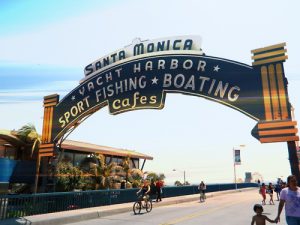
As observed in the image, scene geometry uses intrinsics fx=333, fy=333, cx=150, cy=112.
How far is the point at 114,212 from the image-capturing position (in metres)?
17.5

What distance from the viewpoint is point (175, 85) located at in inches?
782

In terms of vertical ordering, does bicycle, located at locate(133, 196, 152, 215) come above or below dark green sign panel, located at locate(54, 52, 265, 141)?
below

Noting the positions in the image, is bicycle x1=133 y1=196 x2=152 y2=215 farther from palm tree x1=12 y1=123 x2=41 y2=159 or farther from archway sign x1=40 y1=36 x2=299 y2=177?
palm tree x1=12 y1=123 x2=41 y2=159

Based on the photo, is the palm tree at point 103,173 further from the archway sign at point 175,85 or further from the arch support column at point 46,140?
the archway sign at point 175,85

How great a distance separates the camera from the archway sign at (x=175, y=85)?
1653cm

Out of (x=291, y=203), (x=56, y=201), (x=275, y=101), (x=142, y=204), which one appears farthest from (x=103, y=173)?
(x=291, y=203)

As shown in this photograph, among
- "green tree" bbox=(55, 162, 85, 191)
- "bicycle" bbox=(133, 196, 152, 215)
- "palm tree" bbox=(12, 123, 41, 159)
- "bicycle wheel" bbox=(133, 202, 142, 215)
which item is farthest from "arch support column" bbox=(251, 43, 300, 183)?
"palm tree" bbox=(12, 123, 41, 159)

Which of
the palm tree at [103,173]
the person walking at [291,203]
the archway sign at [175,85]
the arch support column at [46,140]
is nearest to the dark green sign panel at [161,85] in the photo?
the archway sign at [175,85]

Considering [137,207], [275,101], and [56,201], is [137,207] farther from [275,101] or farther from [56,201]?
[275,101]

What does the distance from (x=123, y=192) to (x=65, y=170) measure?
18.6 feet

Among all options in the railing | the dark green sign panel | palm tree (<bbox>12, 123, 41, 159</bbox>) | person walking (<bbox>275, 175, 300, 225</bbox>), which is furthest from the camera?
palm tree (<bbox>12, 123, 41, 159</bbox>)

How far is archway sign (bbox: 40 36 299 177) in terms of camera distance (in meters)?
16.5

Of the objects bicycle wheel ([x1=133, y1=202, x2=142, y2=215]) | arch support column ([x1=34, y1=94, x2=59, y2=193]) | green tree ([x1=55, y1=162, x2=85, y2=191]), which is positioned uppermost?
arch support column ([x1=34, y1=94, x2=59, y2=193])

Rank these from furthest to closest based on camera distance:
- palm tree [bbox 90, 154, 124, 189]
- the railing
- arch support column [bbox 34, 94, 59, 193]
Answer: palm tree [bbox 90, 154, 124, 189] < arch support column [bbox 34, 94, 59, 193] < the railing
